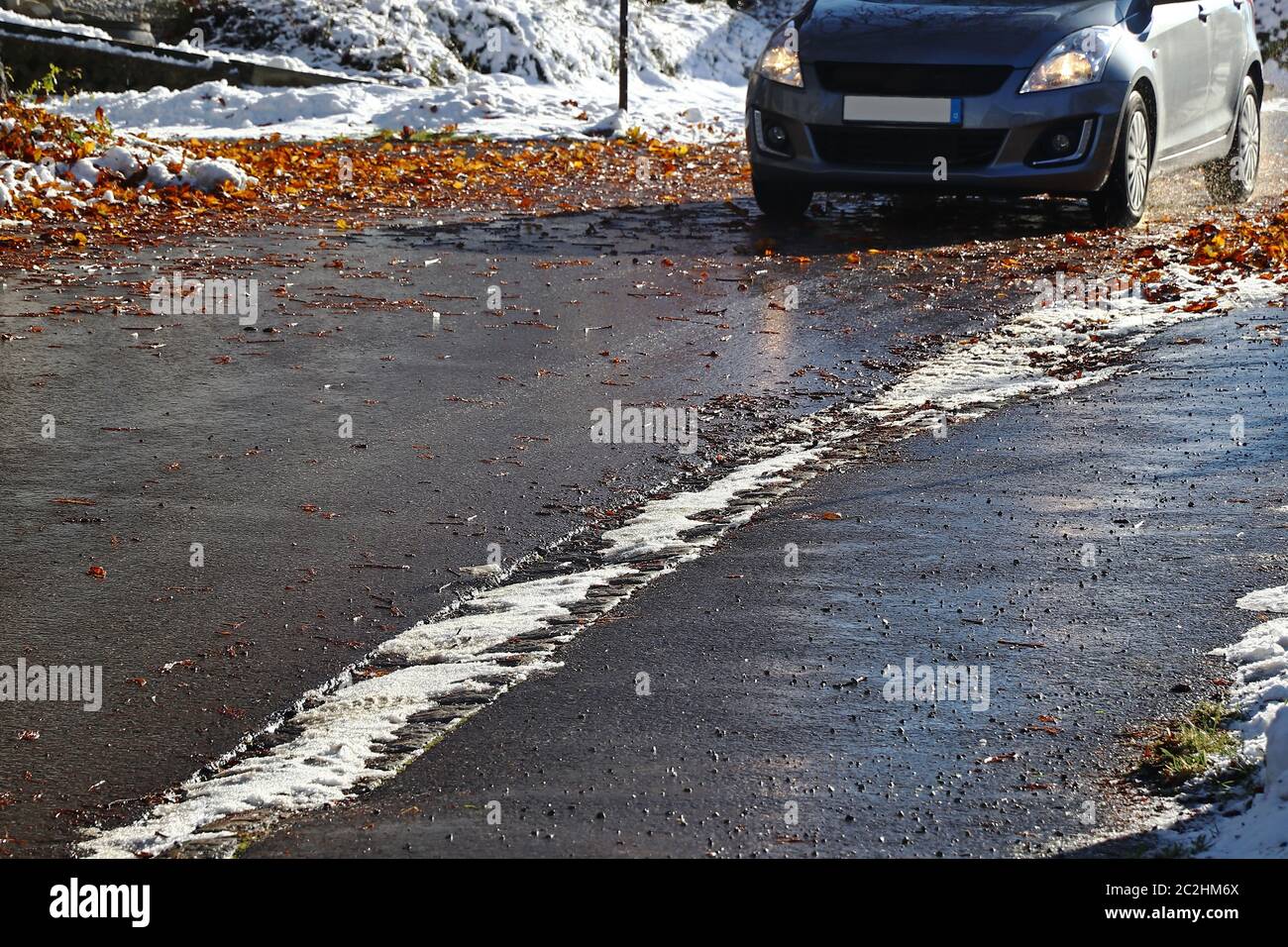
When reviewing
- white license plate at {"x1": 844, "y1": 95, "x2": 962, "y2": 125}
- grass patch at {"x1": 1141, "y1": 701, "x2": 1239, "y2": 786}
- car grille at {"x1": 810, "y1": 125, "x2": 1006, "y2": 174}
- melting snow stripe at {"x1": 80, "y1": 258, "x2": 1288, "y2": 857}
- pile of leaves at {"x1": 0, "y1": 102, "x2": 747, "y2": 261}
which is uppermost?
white license plate at {"x1": 844, "y1": 95, "x2": 962, "y2": 125}

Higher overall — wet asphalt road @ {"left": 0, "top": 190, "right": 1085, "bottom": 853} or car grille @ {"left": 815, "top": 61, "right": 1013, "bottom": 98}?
car grille @ {"left": 815, "top": 61, "right": 1013, "bottom": 98}

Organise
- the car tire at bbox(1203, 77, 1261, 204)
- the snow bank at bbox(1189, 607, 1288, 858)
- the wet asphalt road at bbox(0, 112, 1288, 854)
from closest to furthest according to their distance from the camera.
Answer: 1. the snow bank at bbox(1189, 607, 1288, 858)
2. the wet asphalt road at bbox(0, 112, 1288, 854)
3. the car tire at bbox(1203, 77, 1261, 204)

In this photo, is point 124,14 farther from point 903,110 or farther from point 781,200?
point 903,110

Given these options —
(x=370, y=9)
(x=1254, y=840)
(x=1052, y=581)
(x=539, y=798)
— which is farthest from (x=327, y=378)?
(x=370, y=9)

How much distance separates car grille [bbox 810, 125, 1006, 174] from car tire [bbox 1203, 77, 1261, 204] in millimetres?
3411

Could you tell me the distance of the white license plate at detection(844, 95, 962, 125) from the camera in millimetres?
10852

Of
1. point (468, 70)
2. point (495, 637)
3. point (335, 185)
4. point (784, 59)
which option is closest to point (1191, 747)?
point (495, 637)

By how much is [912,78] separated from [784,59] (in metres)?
0.96

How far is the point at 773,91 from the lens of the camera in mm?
11477

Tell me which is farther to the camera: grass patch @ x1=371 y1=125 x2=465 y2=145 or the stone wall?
the stone wall

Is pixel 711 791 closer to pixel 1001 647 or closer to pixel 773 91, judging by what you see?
pixel 1001 647

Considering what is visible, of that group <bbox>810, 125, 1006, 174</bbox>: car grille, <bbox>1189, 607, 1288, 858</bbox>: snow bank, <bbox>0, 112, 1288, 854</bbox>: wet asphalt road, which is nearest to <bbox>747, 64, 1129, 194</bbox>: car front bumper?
<bbox>810, 125, 1006, 174</bbox>: car grille

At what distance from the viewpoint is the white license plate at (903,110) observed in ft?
35.6

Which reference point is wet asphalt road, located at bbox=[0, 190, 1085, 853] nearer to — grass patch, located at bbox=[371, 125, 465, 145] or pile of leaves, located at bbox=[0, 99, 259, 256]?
pile of leaves, located at bbox=[0, 99, 259, 256]
